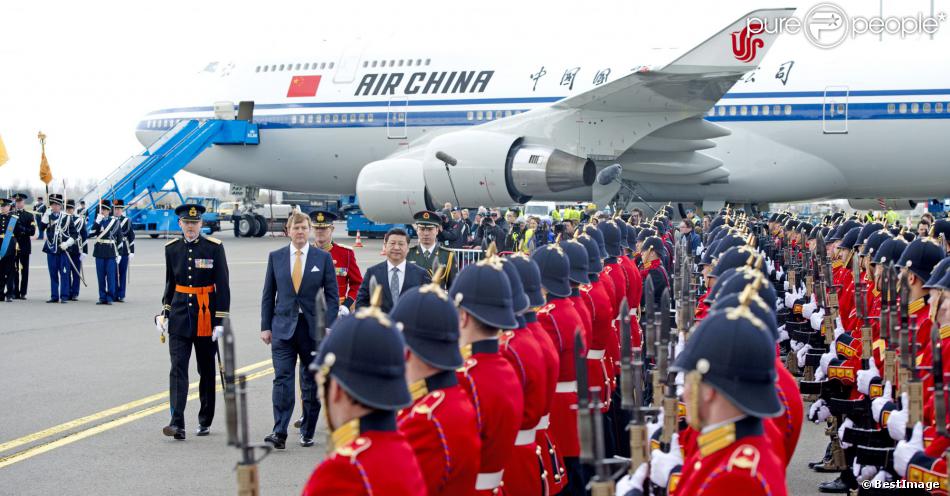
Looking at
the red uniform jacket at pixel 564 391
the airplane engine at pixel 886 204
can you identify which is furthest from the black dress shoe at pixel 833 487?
the airplane engine at pixel 886 204

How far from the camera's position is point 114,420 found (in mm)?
8328

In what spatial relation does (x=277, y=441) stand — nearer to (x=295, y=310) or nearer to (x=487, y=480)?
(x=295, y=310)

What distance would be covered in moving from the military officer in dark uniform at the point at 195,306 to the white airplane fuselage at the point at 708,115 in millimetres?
12452

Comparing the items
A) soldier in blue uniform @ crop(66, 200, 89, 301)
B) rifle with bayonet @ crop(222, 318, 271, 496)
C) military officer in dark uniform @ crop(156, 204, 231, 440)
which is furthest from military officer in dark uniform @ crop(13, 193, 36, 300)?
rifle with bayonet @ crop(222, 318, 271, 496)

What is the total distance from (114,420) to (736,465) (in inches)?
264

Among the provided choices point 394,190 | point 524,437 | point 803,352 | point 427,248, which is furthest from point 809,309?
point 394,190

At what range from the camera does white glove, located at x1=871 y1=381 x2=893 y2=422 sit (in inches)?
213

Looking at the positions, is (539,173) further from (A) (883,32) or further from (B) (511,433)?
(B) (511,433)

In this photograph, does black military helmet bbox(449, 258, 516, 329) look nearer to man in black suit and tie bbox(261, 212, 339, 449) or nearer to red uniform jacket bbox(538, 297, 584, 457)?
red uniform jacket bbox(538, 297, 584, 457)

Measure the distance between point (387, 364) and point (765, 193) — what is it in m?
19.9

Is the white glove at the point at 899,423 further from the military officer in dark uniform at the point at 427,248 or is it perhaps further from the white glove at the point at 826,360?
the military officer in dark uniform at the point at 427,248

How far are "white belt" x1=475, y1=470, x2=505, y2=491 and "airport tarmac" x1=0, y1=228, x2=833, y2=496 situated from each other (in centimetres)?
277

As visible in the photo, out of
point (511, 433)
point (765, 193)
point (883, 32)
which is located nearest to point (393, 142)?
point (765, 193)

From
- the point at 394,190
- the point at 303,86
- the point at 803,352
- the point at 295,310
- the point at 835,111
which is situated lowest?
the point at 803,352
